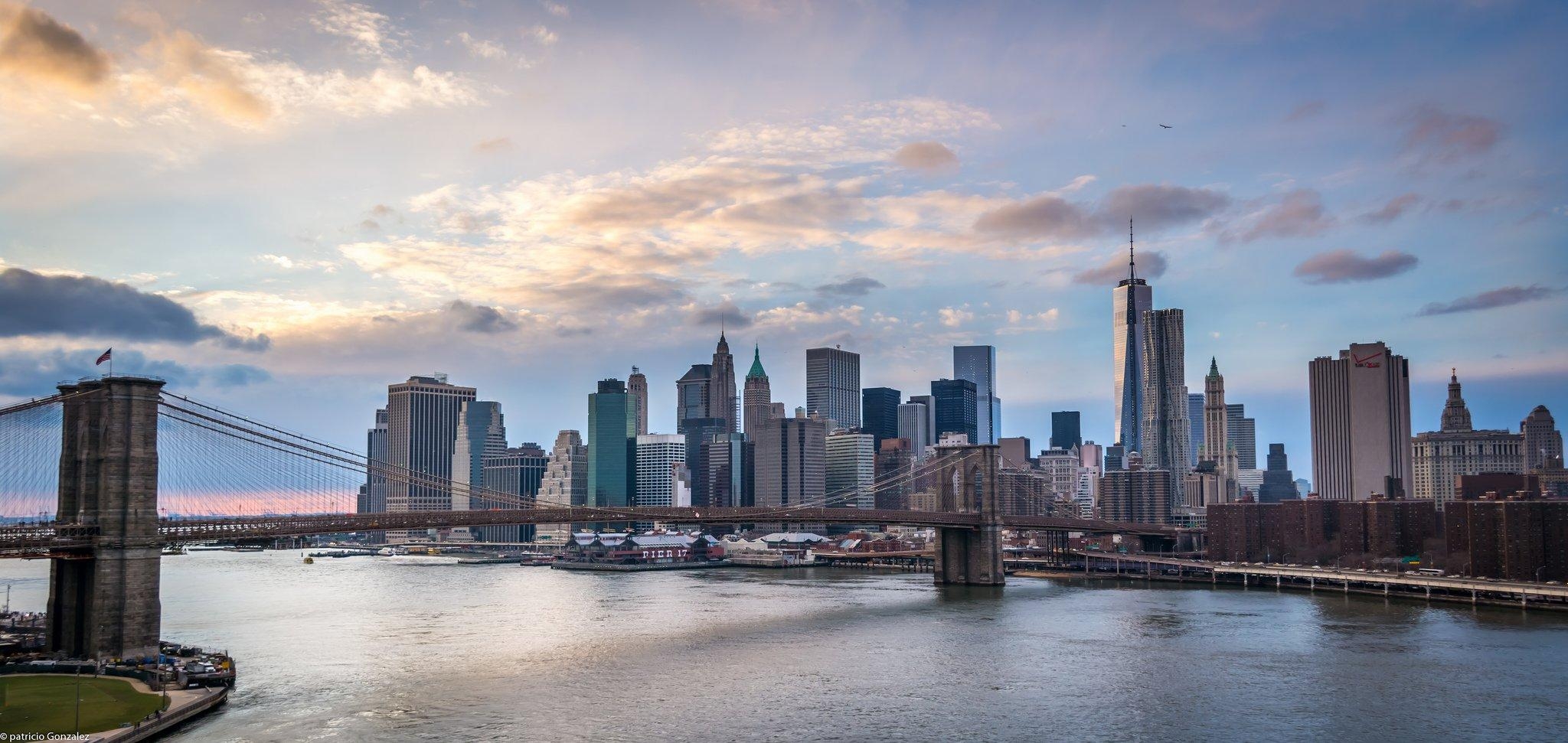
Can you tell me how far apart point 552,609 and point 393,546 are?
438ft

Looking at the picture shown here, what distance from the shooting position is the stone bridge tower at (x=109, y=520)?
3984cm

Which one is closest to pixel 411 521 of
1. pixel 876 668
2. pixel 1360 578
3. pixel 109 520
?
pixel 109 520

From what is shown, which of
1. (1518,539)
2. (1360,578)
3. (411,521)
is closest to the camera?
(411,521)

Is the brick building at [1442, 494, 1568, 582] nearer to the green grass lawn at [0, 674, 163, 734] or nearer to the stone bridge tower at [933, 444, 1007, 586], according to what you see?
the stone bridge tower at [933, 444, 1007, 586]

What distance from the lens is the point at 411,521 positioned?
55750 mm

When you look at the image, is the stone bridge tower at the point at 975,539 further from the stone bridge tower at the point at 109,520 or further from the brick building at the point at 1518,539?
the stone bridge tower at the point at 109,520

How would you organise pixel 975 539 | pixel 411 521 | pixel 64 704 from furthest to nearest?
pixel 975 539
pixel 411 521
pixel 64 704

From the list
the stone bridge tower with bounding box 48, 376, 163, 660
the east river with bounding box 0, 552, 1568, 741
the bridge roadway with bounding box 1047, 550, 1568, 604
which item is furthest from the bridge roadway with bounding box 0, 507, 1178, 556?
the bridge roadway with bounding box 1047, 550, 1568, 604

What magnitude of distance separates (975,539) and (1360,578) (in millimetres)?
28204

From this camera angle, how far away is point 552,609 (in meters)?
72.8

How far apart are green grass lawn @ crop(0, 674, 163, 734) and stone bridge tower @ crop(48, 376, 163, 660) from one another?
339 centimetres

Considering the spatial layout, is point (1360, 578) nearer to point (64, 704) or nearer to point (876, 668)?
point (876, 668)

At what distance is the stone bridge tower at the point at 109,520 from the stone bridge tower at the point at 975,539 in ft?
202

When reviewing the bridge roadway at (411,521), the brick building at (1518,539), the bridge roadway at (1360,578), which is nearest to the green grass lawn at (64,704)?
the bridge roadway at (411,521)
